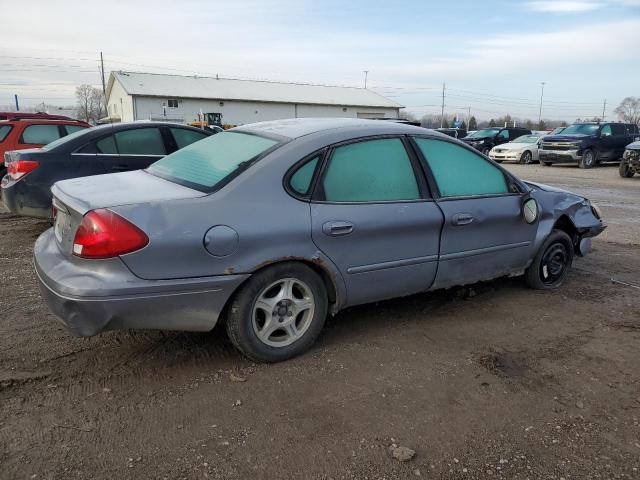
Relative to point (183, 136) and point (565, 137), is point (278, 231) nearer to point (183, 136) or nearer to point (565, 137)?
point (183, 136)

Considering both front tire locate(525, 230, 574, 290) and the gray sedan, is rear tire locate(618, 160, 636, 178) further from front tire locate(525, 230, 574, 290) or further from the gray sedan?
the gray sedan

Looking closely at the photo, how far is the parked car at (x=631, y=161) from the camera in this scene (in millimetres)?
16859

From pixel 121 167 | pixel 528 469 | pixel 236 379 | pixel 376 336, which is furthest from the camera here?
pixel 121 167

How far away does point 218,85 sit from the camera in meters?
63.0

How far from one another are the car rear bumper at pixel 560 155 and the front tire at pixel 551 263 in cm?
1792

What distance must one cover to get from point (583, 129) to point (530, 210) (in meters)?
→ 20.3

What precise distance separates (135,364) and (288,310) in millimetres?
1045

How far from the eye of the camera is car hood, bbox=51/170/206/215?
3.03 m

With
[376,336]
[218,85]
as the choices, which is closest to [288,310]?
[376,336]

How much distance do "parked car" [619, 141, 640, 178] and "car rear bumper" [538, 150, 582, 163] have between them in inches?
142

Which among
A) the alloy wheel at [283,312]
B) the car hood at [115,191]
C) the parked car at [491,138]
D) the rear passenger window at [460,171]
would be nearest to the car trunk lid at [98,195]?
the car hood at [115,191]

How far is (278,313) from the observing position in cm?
336

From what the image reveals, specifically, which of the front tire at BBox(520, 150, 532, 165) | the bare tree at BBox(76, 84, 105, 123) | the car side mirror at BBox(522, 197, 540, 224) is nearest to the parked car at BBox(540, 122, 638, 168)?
the front tire at BBox(520, 150, 532, 165)

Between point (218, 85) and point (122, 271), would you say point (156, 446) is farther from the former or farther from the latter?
point (218, 85)
